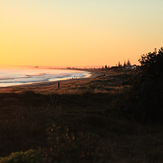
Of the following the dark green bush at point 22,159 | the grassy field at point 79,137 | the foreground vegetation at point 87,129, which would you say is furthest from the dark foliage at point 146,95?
the dark green bush at point 22,159

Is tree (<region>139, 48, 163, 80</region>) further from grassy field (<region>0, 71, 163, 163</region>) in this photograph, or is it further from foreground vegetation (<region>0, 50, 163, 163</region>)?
grassy field (<region>0, 71, 163, 163</region>)

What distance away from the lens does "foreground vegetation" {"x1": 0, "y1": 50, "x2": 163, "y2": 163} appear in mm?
7992

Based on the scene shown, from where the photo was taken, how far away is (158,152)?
9.82 metres

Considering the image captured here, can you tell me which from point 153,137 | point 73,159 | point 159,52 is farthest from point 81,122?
point 159,52

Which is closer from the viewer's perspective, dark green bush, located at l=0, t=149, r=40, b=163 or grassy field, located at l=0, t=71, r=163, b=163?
dark green bush, located at l=0, t=149, r=40, b=163

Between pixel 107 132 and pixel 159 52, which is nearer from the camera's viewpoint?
pixel 107 132

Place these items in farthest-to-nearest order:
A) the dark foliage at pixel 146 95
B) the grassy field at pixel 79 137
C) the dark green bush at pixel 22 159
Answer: the dark foliage at pixel 146 95 < the grassy field at pixel 79 137 < the dark green bush at pixel 22 159

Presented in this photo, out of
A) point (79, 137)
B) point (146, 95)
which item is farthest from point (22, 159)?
point (146, 95)

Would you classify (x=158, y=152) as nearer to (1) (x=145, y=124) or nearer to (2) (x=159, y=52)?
(1) (x=145, y=124)

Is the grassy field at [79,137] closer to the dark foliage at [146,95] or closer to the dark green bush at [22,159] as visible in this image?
the dark green bush at [22,159]

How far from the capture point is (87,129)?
42.0 feet

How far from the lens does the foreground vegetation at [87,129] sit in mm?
7992

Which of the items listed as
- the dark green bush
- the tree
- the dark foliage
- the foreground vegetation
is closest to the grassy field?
the foreground vegetation

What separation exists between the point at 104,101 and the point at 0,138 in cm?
1263
